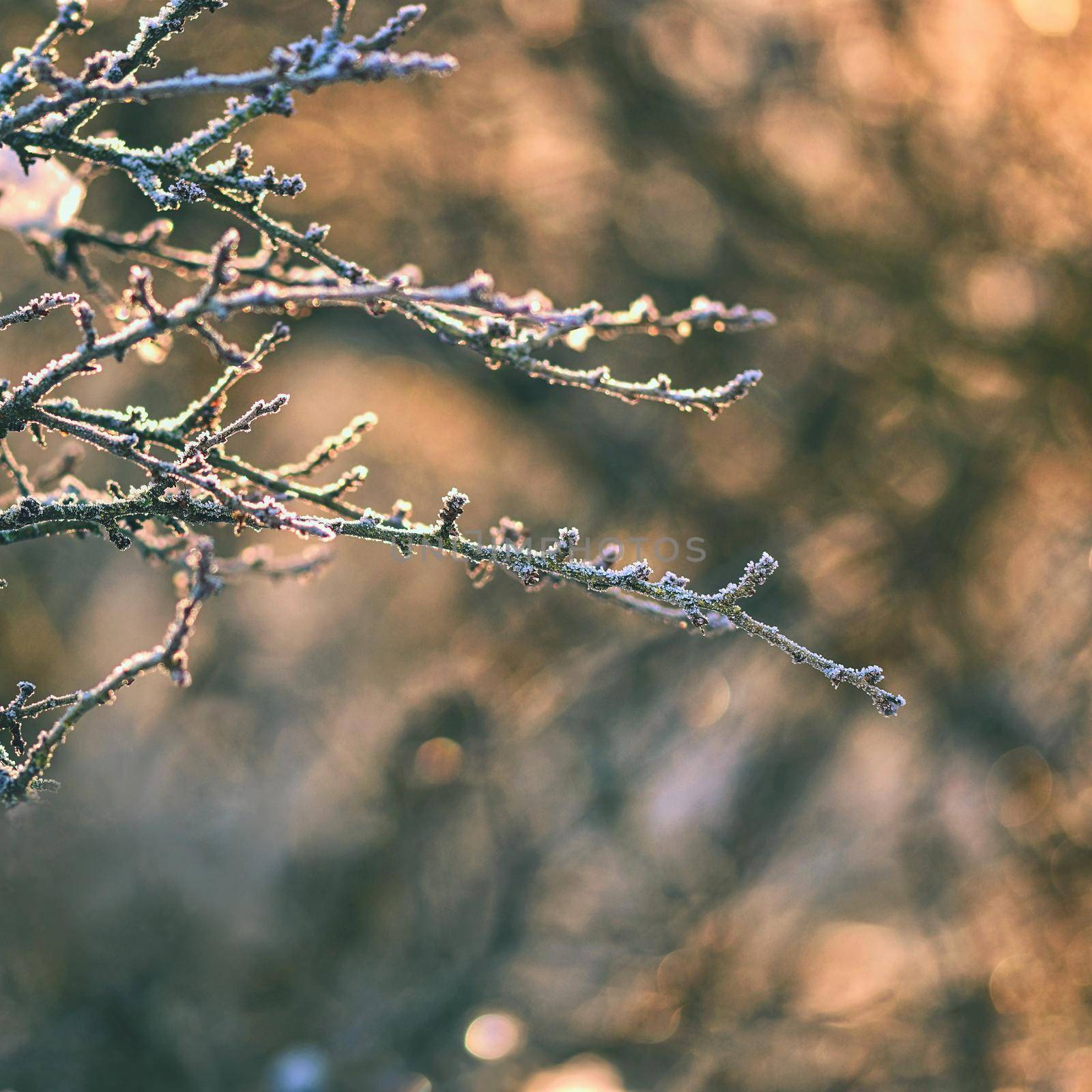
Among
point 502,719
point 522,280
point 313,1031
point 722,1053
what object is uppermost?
point 522,280

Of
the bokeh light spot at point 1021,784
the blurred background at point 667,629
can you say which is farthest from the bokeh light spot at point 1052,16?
the bokeh light spot at point 1021,784

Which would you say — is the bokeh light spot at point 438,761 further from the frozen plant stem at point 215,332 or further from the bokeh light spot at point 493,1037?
the frozen plant stem at point 215,332

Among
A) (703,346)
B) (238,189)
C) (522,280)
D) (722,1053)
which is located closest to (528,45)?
(522,280)

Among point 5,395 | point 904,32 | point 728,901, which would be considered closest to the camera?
point 5,395

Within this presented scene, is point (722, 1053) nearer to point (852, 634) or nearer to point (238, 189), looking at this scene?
point (852, 634)

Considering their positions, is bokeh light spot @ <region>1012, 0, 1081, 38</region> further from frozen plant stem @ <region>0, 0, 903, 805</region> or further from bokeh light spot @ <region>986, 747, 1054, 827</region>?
frozen plant stem @ <region>0, 0, 903, 805</region>

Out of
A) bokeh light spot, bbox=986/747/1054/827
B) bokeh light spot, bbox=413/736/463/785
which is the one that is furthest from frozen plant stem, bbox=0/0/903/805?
bokeh light spot, bbox=986/747/1054/827

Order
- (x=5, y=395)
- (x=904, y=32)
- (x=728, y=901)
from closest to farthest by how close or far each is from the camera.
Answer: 1. (x=5, y=395)
2. (x=904, y=32)
3. (x=728, y=901)
